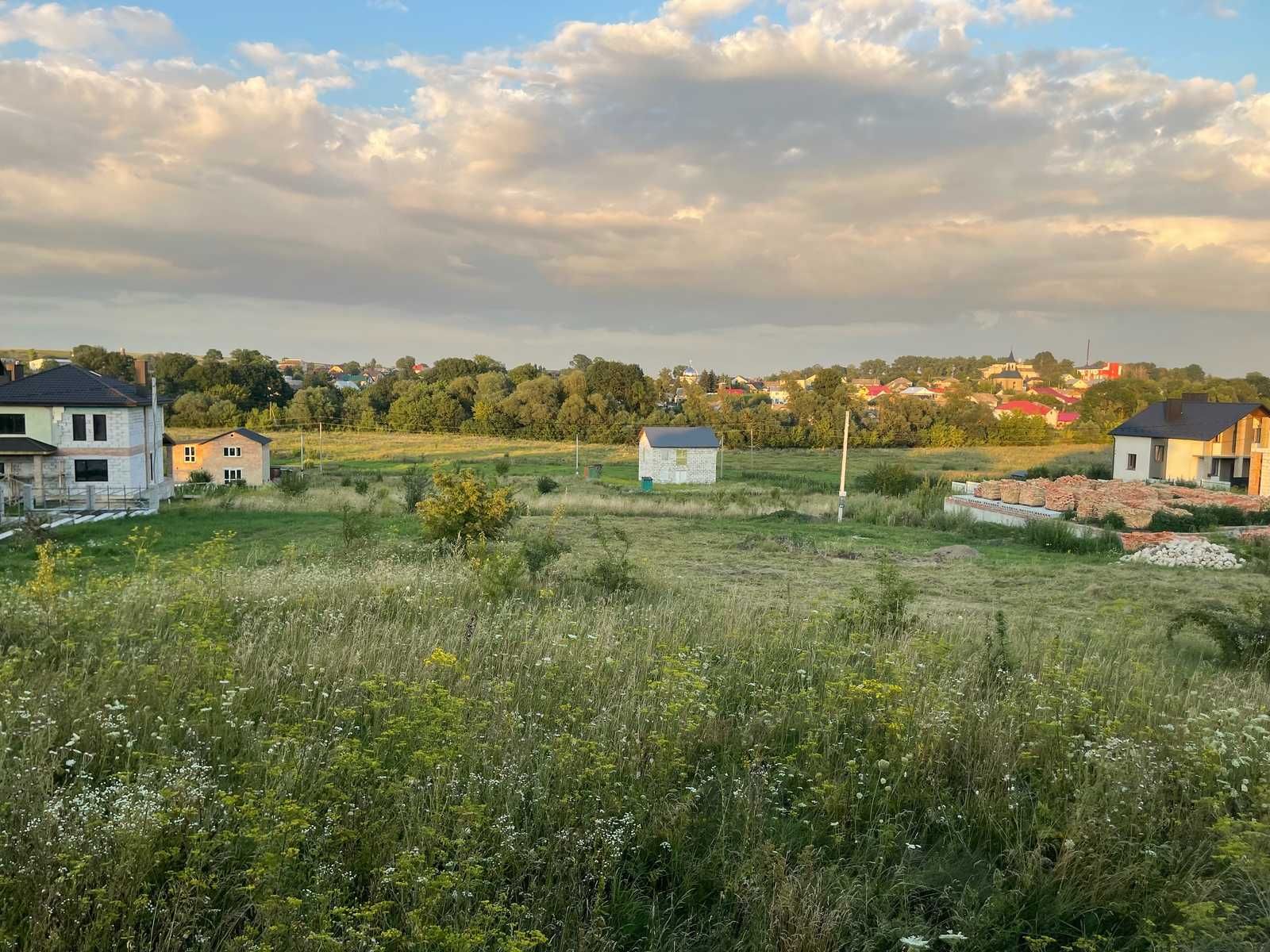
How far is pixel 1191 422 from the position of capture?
42000 mm

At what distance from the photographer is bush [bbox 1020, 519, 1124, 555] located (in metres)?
22.4

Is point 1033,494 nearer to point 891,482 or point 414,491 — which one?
point 891,482

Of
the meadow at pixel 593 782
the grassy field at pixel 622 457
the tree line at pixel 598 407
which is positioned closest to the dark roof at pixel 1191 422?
the grassy field at pixel 622 457

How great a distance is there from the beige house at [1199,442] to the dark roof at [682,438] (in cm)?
2280

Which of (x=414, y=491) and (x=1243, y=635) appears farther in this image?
(x=414, y=491)

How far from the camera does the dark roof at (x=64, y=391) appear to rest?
31984mm

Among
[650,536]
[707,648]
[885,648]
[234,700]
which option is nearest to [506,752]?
[234,700]

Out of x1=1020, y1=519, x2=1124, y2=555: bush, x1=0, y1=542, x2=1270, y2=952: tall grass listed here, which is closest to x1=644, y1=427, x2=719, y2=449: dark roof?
x1=1020, y1=519, x2=1124, y2=555: bush

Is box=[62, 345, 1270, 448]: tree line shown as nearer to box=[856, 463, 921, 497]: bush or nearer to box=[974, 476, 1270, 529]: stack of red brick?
box=[856, 463, 921, 497]: bush

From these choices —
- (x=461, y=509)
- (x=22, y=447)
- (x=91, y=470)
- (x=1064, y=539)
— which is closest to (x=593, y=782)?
(x=461, y=509)

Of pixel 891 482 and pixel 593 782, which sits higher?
pixel 593 782

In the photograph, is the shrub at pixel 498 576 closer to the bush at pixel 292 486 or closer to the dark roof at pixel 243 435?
the bush at pixel 292 486

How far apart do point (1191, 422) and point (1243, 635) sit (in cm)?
4054

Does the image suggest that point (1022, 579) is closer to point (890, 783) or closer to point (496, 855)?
point (890, 783)
